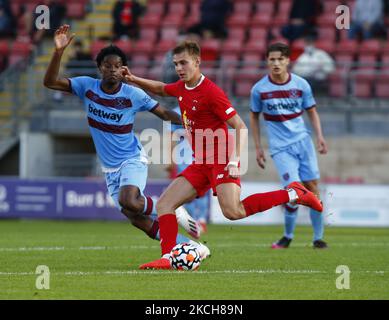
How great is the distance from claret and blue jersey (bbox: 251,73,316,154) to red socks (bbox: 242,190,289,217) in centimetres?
279

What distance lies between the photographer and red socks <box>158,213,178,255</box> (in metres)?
10.7

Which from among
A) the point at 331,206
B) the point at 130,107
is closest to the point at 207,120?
the point at 130,107

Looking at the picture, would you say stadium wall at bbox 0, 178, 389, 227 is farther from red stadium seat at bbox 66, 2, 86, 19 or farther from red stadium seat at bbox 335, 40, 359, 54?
red stadium seat at bbox 66, 2, 86, 19

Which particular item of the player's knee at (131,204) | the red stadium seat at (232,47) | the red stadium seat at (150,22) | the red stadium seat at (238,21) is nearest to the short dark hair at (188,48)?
the player's knee at (131,204)

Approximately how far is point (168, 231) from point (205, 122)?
1.17 m

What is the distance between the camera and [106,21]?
27594 millimetres

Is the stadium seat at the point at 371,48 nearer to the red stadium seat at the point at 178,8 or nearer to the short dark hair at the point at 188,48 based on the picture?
the red stadium seat at the point at 178,8

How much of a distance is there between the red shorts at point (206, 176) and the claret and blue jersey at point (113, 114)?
115 cm

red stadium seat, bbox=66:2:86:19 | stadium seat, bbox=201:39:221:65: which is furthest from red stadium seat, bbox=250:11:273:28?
red stadium seat, bbox=66:2:86:19

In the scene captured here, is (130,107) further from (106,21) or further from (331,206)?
(106,21)

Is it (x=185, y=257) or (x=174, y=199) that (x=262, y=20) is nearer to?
(x=174, y=199)

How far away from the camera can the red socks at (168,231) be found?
1073cm

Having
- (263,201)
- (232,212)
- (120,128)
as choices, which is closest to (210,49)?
(120,128)

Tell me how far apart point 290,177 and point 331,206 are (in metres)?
7.37
